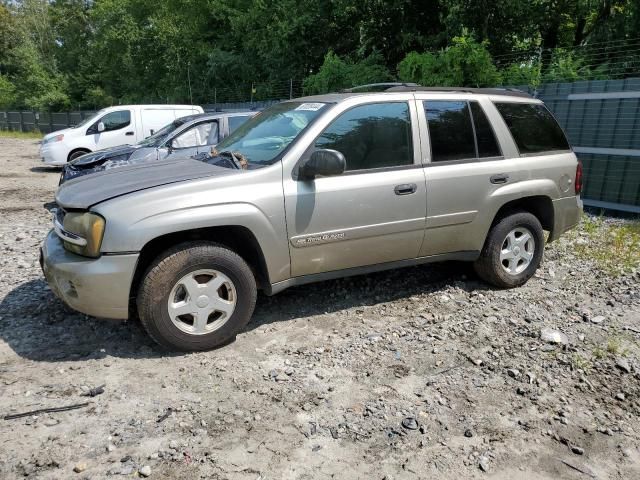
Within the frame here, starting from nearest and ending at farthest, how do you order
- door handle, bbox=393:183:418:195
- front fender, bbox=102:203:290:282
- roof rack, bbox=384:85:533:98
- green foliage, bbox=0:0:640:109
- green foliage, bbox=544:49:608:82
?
front fender, bbox=102:203:290:282 < door handle, bbox=393:183:418:195 < roof rack, bbox=384:85:533:98 < green foliage, bbox=544:49:608:82 < green foliage, bbox=0:0:640:109

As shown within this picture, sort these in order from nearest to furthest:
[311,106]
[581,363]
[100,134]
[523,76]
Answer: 1. [581,363]
2. [311,106]
3. [523,76]
4. [100,134]

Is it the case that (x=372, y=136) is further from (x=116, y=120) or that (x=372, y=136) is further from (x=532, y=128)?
(x=116, y=120)

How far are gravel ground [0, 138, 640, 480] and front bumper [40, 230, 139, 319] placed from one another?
442 mm

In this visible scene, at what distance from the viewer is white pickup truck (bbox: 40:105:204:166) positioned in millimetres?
13070

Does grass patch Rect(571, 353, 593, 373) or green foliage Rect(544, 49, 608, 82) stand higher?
green foliage Rect(544, 49, 608, 82)

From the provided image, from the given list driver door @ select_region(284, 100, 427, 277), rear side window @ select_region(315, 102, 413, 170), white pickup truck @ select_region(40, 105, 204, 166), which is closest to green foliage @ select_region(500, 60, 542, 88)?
rear side window @ select_region(315, 102, 413, 170)

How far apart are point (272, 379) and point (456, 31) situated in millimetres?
12343

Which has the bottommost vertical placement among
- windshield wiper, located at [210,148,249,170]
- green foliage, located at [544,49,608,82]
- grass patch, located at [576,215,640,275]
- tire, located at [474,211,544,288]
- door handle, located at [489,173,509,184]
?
grass patch, located at [576,215,640,275]

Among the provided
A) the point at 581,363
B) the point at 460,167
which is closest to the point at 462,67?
the point at 460,167

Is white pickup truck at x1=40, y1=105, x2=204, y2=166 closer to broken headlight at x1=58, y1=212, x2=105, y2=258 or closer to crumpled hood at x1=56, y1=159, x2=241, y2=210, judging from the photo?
crumpled hood at x1=56, y1=159, x2=241, y2=210

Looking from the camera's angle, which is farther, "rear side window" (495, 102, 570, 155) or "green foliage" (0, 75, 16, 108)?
"green foliage" (0, 75, 16, 108)

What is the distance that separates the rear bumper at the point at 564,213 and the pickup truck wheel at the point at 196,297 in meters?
3.16

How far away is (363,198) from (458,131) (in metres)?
1.21

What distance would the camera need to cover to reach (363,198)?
392 cm
